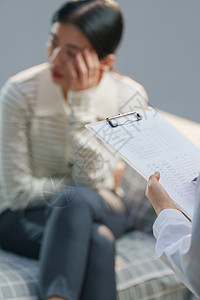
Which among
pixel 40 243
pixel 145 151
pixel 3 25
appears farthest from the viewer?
pixel 3 25

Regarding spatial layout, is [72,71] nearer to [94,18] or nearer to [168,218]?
[94,18]

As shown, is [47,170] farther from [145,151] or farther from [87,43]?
[145,151]

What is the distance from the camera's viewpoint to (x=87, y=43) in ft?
3.06

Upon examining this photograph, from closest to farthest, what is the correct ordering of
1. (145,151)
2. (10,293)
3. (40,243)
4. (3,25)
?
1. (145,151)
2. (10,293)
3. (40,243)
4. (3,25)

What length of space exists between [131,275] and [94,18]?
53cm

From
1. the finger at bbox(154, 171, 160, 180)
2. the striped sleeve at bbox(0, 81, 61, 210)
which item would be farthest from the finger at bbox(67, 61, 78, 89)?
the finger at bbox(154, 171, 160, 180)

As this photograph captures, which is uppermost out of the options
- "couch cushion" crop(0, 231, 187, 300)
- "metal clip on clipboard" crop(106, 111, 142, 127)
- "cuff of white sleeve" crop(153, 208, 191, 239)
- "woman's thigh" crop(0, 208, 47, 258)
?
"metal clip on clipboard" crop(106, 111, 142, 127)

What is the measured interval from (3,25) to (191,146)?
727 mm

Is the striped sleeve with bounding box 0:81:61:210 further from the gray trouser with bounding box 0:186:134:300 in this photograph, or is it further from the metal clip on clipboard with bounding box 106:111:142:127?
the metal clip on clipboard with bounding box 106:111:142:127

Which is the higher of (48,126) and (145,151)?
(145,151)

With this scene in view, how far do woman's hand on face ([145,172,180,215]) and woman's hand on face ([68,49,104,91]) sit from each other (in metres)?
0.50

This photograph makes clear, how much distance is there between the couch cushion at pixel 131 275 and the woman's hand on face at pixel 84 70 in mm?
358

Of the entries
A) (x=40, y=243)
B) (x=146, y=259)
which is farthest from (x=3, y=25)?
(x=146, y=259)

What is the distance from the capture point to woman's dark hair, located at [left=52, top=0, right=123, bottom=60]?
918mm
